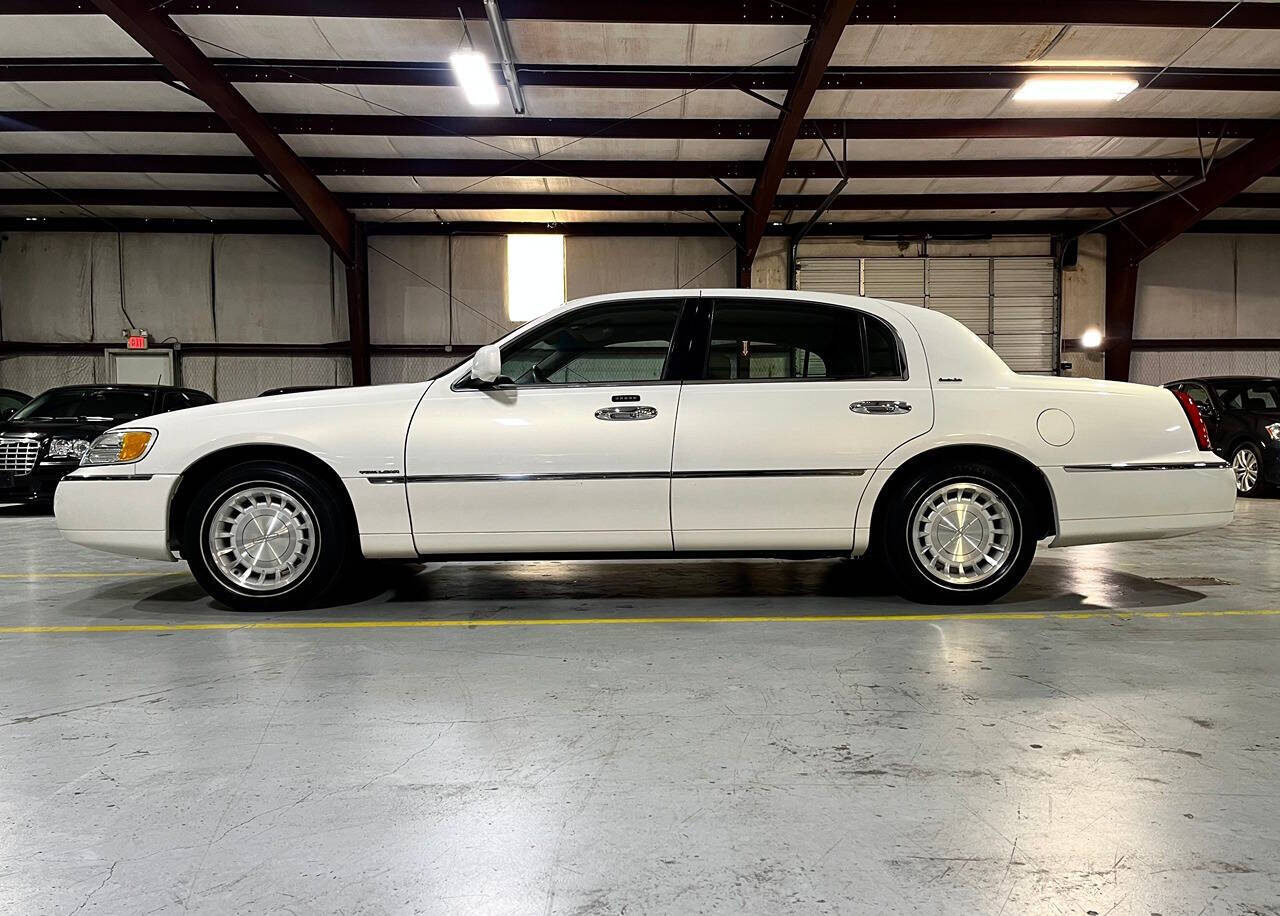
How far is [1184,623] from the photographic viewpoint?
12.4 ft

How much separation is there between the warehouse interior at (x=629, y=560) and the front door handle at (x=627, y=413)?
0.92 m

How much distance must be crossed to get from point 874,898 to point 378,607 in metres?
3.08

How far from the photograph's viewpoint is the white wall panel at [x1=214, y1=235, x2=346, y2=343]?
56.2 feet

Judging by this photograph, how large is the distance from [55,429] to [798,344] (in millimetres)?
8166

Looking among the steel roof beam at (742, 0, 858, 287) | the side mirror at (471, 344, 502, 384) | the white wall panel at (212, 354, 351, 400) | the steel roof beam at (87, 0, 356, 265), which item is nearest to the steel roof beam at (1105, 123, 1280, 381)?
the steel roof beam at (742, 0, 858, 287)

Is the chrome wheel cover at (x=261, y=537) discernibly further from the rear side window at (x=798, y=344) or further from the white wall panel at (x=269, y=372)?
the white wall panel at (x=269, y=372)

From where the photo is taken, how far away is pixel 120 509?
4.08 m

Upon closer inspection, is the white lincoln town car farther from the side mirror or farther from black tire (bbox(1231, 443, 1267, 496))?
black tire (bbox(1231, 443, 1267, 496))

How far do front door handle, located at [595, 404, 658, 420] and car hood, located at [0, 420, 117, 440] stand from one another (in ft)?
22.9

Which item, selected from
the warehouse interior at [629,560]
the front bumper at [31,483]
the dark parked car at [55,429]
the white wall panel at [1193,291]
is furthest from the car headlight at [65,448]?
the white wall panel at [1193,291]

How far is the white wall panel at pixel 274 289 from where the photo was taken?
17.1 metres

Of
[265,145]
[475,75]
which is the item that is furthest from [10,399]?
[475,75]

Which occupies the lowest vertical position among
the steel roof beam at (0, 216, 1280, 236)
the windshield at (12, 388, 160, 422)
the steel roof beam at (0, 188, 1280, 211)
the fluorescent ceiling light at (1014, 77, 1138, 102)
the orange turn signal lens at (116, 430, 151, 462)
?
the orange turn signal lens at (116, 430, 151, 462)

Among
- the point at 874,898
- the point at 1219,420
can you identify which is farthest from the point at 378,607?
the point at 1219,420
